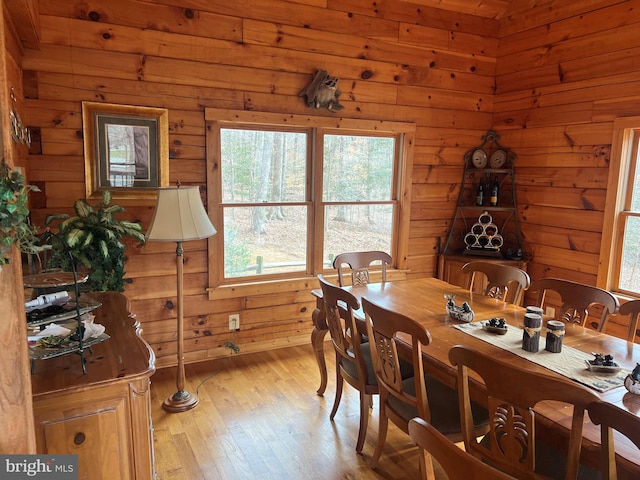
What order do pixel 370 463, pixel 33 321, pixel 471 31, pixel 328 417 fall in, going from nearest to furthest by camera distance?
1. pixel 33 321
2. pixel 370 463
3. pixel 328 417
4. pixel 471 31

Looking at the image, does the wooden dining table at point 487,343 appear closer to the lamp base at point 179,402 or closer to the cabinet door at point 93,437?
the lamp base at point 179,402

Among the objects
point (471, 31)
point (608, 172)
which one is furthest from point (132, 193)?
point (608, 172)

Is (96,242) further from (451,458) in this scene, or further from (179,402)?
(451,458)

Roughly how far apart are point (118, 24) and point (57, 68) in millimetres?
492

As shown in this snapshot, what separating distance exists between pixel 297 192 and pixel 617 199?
100 inches

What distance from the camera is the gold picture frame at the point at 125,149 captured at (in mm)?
2992

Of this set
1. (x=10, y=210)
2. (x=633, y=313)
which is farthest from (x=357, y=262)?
(x=10, y=210)

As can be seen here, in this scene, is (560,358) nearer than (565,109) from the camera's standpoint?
Yes

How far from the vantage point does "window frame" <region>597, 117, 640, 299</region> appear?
347 cm

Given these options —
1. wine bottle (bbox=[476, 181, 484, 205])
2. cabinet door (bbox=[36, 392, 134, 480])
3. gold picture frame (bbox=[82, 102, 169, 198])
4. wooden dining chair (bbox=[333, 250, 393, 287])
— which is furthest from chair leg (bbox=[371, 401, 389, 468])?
wine bottle (bbox=[476, 181, 484, 205])

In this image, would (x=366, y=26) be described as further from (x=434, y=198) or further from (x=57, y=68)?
(x=57, y=68)

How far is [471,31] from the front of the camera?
13.9 feet

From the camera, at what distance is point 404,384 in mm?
2225

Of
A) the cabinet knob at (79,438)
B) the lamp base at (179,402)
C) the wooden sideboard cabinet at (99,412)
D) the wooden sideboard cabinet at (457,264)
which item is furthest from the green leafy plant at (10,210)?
the wooden sideboard cabinet at (457,264)
